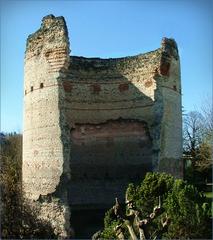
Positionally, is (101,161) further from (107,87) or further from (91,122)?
(107,87)

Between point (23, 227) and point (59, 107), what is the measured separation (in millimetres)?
4187

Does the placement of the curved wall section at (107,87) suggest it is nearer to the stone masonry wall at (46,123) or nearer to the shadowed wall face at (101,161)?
the shadowed wall face at (101,161)

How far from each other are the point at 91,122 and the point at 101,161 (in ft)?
5.57

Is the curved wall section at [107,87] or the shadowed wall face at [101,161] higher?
the curved wall section at [107,87]

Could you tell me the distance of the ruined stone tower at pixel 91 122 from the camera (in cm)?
1536

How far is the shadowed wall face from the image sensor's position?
1881 cm

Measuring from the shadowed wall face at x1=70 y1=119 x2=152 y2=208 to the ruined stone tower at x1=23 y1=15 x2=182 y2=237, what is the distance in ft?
0.14

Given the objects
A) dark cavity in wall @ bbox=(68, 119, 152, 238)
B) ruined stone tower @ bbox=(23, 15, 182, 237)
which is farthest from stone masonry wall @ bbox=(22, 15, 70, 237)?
dark cavity in wall @ bbox=(68, 119, 152, 238)

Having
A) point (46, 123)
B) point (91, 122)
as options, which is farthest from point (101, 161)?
point (46, 123)

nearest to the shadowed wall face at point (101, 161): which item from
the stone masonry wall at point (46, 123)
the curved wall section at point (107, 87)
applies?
the curved wall section at point (107, 87)

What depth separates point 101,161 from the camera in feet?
62.9

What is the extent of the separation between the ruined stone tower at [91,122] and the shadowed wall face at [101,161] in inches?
1.6

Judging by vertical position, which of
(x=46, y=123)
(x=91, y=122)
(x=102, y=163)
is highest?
(x=91, y=122)

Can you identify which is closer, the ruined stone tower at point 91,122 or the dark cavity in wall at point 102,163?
the ruined stone tower at point 91,122
